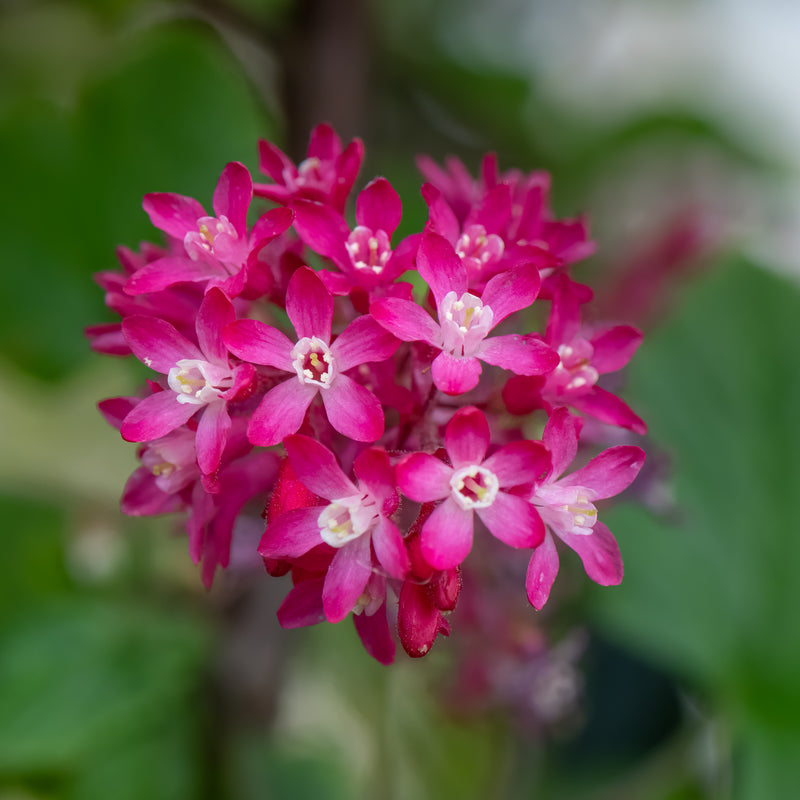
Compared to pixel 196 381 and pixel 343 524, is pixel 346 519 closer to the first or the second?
pixel 343 524

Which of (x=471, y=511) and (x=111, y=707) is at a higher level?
(x=471, y=511)

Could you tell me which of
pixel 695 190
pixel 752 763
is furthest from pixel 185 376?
pixel 695 190

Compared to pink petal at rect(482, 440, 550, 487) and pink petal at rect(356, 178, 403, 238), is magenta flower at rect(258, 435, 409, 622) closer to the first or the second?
pink petal at rect(482, 440, 550, 487)

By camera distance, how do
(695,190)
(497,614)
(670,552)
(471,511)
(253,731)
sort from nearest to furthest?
(471,511), (497,614), (253,731), (670,552), (695,190)

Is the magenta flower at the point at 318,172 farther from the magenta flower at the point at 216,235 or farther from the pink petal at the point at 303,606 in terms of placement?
the pink petal at the point at 303,606

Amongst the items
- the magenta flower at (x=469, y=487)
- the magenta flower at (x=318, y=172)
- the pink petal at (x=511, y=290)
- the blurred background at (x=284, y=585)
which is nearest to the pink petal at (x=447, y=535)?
the magenta flower at (x=469, y=487)

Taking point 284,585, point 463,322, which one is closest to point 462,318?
point 463,322

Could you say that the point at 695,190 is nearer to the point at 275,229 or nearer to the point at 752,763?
the point at 752,763
